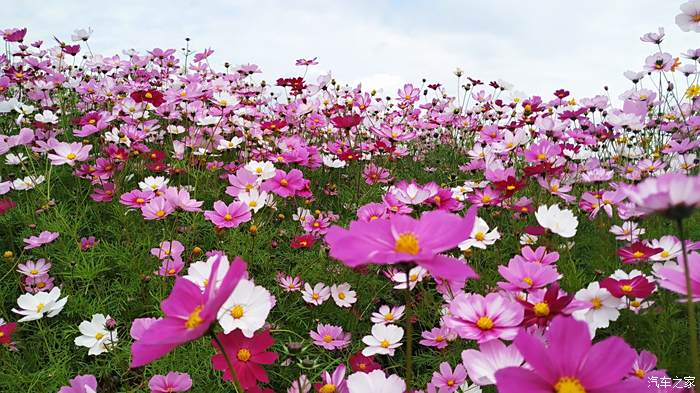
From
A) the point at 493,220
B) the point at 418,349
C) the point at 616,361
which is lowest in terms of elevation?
the point at 418,349

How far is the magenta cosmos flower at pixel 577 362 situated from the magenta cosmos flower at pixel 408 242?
91mm

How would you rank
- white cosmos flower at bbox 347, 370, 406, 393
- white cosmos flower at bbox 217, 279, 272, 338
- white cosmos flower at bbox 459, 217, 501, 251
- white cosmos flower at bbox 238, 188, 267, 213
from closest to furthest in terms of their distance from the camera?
white cosmos flower at bbox 347, 370, 406, 393
white cosmos flower at bbox 217, 279, 272, 338
white cosmos flower at bbox 459, 217, 501, 251
white cosmos flower at bbox 238, 188, 267, 213

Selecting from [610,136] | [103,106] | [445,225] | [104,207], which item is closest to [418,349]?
[445,225]

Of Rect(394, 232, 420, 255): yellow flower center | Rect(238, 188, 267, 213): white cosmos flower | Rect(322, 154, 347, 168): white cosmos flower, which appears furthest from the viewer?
Rect(322, 154, 347, 168): white cosmos flower

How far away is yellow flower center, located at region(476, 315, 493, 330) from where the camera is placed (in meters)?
0.73

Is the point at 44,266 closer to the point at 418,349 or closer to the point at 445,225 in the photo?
the point at 418,349

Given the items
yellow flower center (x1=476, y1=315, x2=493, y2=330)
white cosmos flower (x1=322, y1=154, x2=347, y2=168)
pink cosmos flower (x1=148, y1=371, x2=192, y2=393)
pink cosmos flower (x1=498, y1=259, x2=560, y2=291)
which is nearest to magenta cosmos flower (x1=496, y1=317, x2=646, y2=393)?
yellow flower center (x1=476, y1=315, x2=493, y2=330)

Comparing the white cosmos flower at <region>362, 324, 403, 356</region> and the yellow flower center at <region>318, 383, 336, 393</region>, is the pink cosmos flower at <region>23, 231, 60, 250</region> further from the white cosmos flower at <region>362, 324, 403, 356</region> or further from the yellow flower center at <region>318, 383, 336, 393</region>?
the yellow flower center at <region>318, 383, 336, 393</region>

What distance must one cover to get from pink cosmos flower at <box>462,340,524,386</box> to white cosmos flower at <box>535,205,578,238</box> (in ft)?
2.02

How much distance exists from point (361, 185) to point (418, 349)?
1.24 meters

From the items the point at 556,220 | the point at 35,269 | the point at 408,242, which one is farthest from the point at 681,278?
the point at 35,269

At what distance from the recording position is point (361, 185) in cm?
269

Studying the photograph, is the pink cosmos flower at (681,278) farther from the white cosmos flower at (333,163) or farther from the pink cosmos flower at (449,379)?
the white cosmos flower at (333,163)

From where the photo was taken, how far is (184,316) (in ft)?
1.94
